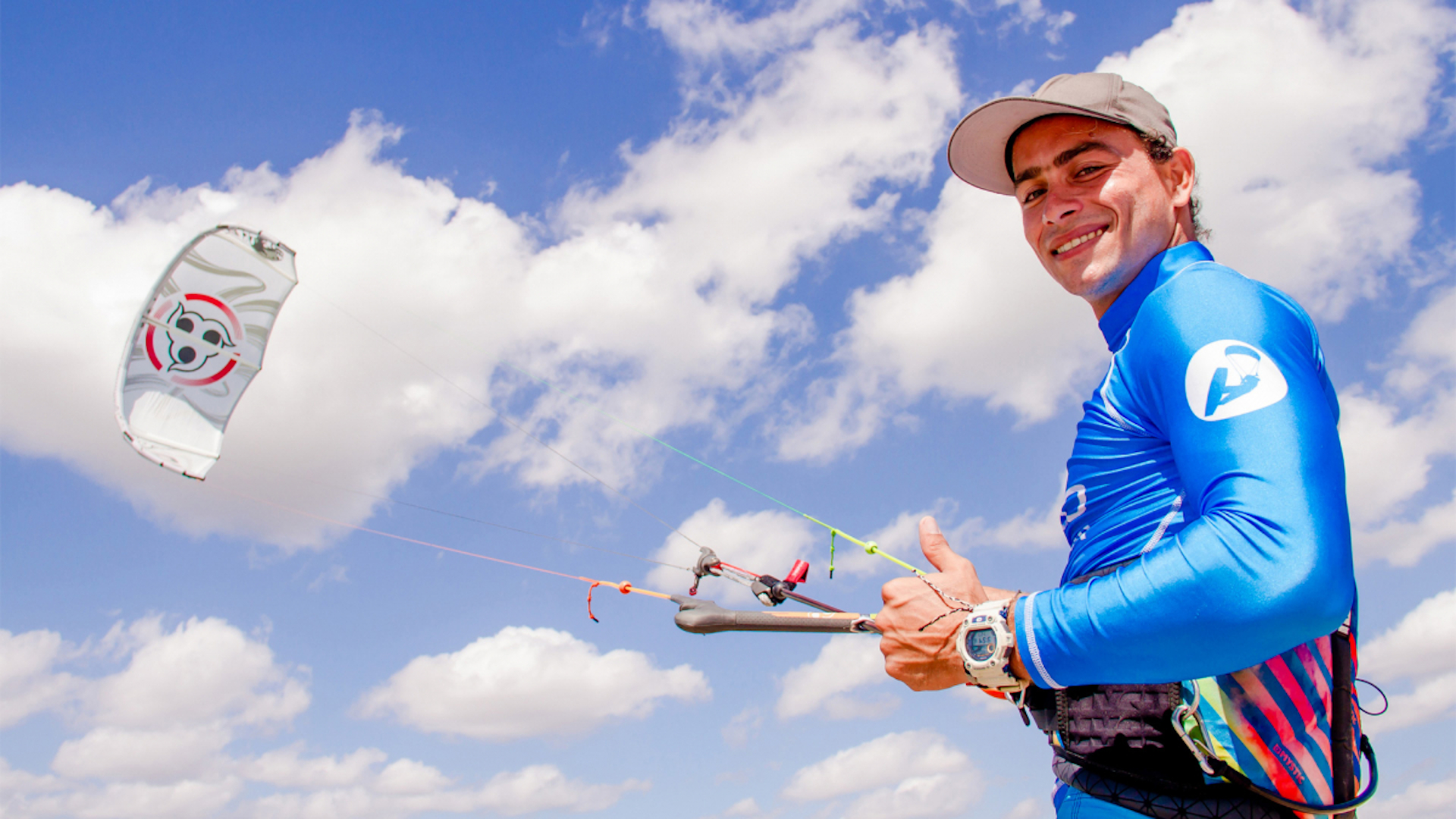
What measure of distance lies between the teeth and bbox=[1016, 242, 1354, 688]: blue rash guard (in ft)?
1.73

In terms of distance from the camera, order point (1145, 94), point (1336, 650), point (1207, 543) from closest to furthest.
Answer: point (1207, 543) → point (1336, 650) → point (1145, 94)

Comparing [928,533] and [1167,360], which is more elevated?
[1167,360]

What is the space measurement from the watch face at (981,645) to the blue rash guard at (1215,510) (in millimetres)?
81

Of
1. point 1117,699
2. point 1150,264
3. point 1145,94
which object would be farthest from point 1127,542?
point 1145,94

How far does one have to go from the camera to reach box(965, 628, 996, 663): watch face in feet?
7.82

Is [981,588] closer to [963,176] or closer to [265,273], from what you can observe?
[963,176]

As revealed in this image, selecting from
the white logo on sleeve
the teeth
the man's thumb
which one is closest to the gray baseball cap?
the teeth

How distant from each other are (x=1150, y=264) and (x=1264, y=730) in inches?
60.5

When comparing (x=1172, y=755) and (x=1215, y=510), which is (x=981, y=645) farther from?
(x=1172, y=755)

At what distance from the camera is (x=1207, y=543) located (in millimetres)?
2016

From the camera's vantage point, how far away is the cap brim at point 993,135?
10.7 ft

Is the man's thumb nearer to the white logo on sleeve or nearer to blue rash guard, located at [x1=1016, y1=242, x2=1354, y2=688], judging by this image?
blue rash guard, located at [x1=1016, y1=242, x2=1354, y2=688]

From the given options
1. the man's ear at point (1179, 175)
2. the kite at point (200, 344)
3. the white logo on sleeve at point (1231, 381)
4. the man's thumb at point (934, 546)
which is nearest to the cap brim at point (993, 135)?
the man's ear at point (1179, 175)

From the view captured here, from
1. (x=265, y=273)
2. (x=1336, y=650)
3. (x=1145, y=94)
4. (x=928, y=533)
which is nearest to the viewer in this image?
(x=1336, y=650)
